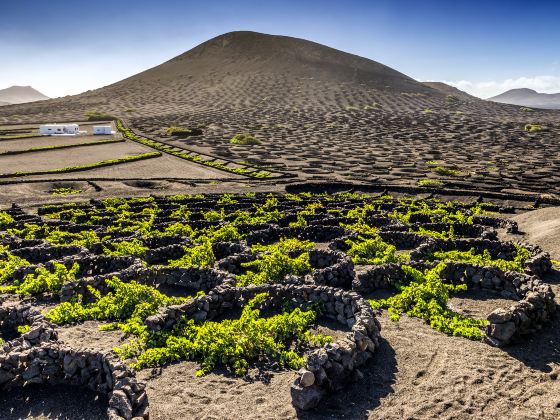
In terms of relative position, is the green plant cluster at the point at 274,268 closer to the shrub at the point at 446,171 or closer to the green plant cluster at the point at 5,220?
the green plant cluster at the point at 5,220

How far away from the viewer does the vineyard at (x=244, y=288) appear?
11.4m

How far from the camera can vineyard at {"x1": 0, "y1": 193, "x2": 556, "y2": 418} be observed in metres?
11.4

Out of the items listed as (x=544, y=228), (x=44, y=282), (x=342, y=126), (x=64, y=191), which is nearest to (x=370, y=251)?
(x=544, y=228)

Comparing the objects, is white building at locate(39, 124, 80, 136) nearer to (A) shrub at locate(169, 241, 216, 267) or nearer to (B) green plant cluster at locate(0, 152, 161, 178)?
(B) green plant cluster at locate(0, 152, 161, 178)

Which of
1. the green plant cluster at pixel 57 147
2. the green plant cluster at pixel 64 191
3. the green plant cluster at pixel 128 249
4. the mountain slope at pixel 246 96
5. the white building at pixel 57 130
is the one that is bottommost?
the green plant cluster at pixel 64 191

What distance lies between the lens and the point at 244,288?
16.3 m

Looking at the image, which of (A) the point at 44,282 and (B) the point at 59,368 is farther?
(A) the point at 44,282

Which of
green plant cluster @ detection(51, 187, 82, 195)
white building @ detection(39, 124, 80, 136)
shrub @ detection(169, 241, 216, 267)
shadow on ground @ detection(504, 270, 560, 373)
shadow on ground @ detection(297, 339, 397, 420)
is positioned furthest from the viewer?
white building @ detection(39, 124, 80, 136)

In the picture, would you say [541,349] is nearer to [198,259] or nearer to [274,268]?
[274,268]

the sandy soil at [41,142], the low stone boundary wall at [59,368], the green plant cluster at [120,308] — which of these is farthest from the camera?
the sandy soil at [41,142]

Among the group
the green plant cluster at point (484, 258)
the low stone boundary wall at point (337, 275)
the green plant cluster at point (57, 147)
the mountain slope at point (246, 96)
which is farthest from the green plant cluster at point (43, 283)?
the mountain slope at point (246, 96)

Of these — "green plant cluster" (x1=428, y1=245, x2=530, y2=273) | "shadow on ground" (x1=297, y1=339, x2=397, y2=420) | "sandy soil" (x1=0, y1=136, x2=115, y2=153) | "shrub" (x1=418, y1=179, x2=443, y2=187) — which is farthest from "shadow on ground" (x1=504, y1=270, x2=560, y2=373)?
"sandy soil" (x1=0, y1=136, x2=115, y2=153)

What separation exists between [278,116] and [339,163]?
71.1 meters

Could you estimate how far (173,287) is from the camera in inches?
726
